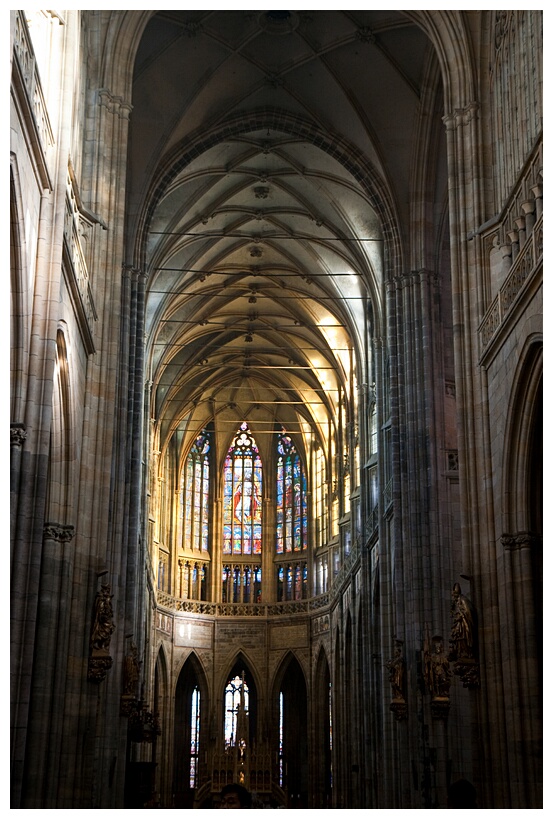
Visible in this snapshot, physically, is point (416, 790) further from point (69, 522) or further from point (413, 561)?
point (69, 522)

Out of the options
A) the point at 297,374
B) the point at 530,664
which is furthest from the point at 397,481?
the point at 297,374

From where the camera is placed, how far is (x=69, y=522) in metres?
19.5

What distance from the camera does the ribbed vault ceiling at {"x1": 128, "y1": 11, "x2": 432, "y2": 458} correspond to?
94.7ft

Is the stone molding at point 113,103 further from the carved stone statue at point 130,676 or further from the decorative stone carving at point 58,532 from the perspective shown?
the carved stone statue at point 130,676

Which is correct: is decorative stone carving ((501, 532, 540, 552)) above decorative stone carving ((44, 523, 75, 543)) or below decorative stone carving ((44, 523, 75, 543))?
below

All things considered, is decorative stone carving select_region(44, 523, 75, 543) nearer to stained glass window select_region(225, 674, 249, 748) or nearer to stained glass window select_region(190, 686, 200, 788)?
stained glass window select_region(225, 674, 249, 748)

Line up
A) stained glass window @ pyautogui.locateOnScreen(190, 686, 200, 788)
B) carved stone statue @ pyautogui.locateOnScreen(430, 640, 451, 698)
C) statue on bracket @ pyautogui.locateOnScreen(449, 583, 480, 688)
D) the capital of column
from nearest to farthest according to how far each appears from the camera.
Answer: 1. statue on bracket @ pyautogui.locateOnScreen(449, 583, 480, 688)
2. the capital of column
3. carved stone statue @ pyautogui.locateOnScreen(430, 640, 451, 698)
4. stained glass window @ pyautogui.locateOnScreen(190, 686, 200, 788)

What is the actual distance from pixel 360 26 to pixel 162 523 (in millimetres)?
26275

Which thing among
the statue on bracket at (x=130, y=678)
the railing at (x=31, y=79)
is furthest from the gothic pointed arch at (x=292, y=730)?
the railing at (x=31, y=79)

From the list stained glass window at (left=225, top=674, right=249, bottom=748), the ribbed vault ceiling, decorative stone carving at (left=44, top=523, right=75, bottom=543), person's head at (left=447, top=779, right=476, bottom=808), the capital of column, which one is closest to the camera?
person's head at (left=447, top=779, right=476, bottom=808)

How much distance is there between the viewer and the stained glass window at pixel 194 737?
1906 inches

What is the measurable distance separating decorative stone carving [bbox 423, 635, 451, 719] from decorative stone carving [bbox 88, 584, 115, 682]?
25.2 ft

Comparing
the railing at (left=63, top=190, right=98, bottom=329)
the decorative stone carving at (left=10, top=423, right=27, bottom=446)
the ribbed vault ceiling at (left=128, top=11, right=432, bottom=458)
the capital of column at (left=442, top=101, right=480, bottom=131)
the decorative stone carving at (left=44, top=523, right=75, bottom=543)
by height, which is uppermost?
the ribbed vault ceiling at (left=128, top=11, right=432, bottom=458)

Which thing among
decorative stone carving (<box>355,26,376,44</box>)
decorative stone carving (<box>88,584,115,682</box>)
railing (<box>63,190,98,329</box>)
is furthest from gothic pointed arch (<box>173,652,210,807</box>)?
railing (<box>63,190,98,329</box>)
